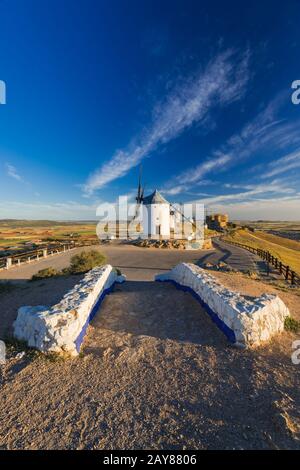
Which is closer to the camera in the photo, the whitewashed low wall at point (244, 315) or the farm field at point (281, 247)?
the whitewashed low wall at point (244, 315)

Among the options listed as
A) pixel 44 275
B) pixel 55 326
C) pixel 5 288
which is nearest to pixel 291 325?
pixel 55 326

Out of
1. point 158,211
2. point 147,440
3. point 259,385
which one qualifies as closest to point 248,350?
point 259,385

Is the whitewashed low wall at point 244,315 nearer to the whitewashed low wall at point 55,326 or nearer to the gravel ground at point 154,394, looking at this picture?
the gravel ground at point 154,394

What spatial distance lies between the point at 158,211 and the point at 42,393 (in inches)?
1475

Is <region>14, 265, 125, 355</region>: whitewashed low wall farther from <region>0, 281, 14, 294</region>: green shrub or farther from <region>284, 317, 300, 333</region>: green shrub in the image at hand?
<region>0, 281, 14, 294</region>: green shrub

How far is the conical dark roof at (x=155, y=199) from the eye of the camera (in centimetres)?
4153

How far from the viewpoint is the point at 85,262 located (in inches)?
601

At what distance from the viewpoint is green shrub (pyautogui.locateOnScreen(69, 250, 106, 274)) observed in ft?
48.3

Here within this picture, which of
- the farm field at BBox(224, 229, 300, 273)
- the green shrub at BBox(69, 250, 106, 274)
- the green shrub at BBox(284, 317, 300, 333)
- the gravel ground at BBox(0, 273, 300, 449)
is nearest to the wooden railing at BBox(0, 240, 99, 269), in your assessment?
the green shrub at BBox(69, 250, 106, 274)

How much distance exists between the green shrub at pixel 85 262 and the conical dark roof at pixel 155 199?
2662 cm

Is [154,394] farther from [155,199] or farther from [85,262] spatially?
[155,199]

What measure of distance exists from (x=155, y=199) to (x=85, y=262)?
28.1m

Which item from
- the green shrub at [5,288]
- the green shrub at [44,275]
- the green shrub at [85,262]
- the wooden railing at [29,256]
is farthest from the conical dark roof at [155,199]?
the green shrub at [5,288]
